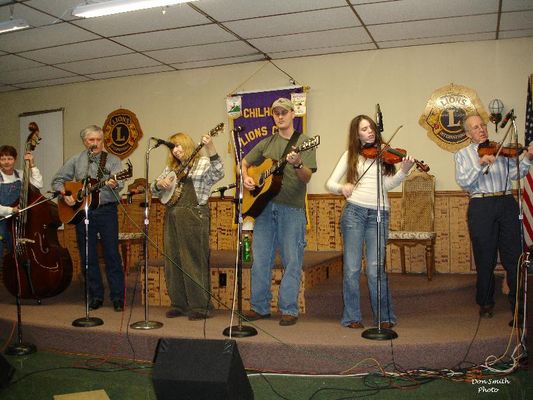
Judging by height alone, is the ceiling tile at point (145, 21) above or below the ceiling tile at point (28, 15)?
above

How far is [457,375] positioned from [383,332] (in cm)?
53

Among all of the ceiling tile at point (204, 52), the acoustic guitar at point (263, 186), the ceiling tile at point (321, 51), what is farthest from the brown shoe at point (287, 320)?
the ceiling tile at point (321, 51)

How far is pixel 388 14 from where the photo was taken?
17.9 feet

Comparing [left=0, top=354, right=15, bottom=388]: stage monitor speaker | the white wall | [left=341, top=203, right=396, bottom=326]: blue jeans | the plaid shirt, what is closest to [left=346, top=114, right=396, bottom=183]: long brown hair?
[left=341, top=203, right=396, bottom=326]: blue jeans

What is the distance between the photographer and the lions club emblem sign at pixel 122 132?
26.3 ft

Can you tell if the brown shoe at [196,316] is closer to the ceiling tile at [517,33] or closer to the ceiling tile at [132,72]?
the ceiling tile at [132,72]

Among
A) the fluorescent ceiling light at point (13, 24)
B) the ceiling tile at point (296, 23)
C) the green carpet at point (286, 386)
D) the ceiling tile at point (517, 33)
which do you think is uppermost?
the ceiling tile at point (296, 23)

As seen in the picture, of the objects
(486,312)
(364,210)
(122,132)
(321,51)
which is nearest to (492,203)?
(486,312)

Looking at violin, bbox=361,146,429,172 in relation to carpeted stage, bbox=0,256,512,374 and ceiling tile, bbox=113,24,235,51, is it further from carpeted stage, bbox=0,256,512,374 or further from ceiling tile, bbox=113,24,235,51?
ceiling tile, bbox=113,24,235,51

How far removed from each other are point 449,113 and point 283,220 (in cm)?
328

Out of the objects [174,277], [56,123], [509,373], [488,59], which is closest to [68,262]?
[174,277]

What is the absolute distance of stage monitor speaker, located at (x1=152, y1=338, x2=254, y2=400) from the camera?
234 centimetres

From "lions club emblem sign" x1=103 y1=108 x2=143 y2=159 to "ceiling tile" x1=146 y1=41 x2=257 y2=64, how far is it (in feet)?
4.18

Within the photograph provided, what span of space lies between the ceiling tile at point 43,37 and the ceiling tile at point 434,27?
3170mm
